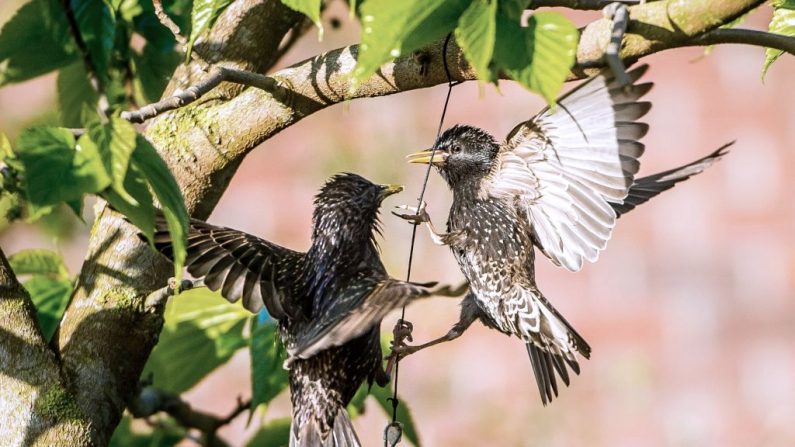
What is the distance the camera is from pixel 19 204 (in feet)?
6.52

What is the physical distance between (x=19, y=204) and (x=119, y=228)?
17cm

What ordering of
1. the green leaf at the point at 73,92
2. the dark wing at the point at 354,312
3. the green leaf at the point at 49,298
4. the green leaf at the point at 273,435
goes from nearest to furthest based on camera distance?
1. the dark wing at the point at 354,312
2. the green leaf at the point at 49,298
3. the green leaf at the point at 273,435
4. the green leaf at the point at 73,92

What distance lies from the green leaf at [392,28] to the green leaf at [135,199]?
312mm

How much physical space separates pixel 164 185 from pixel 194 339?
935 millimetres

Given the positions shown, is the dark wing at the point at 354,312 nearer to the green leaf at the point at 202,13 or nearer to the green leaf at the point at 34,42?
the green leaf at the point at 202,13

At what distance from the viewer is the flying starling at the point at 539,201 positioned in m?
1.93

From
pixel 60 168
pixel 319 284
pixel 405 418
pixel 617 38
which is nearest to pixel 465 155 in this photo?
pixel 319 284

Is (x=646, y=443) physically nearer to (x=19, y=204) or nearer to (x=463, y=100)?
(x=463, y=100)

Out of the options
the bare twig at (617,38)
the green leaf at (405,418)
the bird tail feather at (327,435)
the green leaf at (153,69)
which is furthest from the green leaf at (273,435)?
the bare twig at (617,38)

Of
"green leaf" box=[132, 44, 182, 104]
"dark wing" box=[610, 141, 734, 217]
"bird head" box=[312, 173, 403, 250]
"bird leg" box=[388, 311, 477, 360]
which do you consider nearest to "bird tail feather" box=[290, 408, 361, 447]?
"bird leg" box=[388, 311, 477, 360]

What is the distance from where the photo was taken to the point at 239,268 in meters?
2.05

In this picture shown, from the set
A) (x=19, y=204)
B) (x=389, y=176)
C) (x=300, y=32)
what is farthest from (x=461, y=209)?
(x=389, y=176)

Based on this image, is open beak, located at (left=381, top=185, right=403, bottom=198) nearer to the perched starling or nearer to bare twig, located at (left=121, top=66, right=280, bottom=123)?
the perched starling

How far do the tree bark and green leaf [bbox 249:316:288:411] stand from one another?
9.8 inches
